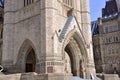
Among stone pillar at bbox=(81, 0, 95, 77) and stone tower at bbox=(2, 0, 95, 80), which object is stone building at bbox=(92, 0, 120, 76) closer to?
stone pillar at bbox=(81, 0, 95, 77)

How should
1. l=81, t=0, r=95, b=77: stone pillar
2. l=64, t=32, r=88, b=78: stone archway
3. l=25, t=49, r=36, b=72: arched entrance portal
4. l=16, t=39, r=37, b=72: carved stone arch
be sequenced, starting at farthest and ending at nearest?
l=25, t=49, r=36, b=72: arched entrance portal < l=81, t=0, r=95, b=77: stone pillar < l=64, t=32, r=88, b=78: stone archway < l=16, t=39, r=37, b=72: carved stone arch

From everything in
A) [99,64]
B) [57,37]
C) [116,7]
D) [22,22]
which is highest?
[116,7]

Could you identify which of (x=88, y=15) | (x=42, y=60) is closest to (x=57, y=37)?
(x=42, y=60)

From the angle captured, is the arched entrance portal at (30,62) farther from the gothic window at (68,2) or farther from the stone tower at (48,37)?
the gothic window at (68,2)

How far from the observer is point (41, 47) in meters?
30.3

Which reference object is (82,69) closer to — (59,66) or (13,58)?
(59,66)

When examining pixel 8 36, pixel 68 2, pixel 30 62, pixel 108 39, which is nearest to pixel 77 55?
pixel 30 62

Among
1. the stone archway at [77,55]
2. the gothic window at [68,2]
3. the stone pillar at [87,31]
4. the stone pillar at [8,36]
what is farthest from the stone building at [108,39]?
the stone pillar at [8,36]

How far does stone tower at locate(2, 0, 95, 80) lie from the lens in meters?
30.1

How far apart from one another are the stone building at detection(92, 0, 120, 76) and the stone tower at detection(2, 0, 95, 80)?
2853 centimetres

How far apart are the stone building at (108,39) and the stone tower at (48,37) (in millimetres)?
28533

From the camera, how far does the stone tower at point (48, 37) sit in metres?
30.1

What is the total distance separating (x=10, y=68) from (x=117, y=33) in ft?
126

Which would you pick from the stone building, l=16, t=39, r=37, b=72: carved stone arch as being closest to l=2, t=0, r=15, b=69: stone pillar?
l=16, t=39, r=37, b=72: carved stone arch
